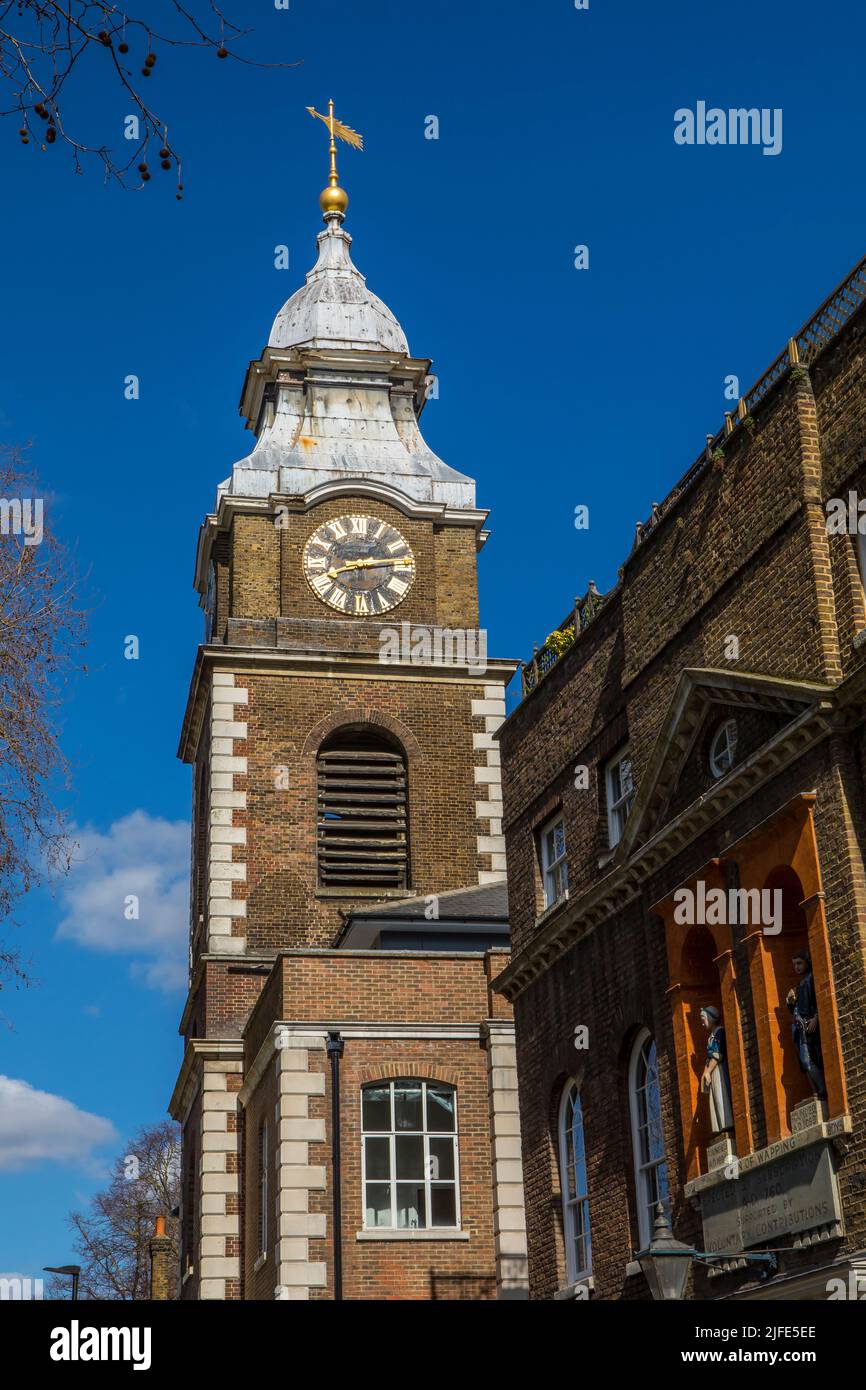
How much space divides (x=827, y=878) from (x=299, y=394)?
26800mm

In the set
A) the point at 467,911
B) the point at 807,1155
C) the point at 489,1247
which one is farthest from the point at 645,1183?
the point at 467,911

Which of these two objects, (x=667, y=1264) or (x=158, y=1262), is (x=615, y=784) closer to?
(x=667, y=1264)

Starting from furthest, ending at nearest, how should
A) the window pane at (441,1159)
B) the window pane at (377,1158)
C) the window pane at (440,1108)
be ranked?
the window pane at (440,1108)
the window pane at (441,1159)
the window pane at (377,1158)

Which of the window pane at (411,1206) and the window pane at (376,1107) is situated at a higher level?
the window pane at (376,1107)

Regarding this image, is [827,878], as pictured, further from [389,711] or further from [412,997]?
[389,711]

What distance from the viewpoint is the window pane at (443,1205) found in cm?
2948

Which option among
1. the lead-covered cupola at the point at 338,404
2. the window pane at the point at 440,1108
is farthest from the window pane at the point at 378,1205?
the lead-covered cupola at the point at 338,404

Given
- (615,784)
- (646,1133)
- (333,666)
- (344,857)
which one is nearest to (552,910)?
(615,784)

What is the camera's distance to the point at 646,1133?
22875mm

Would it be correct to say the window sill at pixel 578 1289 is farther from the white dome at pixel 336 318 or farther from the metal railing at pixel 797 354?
the white dome at pixel 336 318

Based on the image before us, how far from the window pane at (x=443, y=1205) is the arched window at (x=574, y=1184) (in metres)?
4.69

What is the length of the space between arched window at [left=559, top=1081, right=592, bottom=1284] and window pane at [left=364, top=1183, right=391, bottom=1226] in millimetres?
4802

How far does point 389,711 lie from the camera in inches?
1507

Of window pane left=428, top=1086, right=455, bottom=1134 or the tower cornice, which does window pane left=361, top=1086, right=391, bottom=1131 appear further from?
the tower cornice
